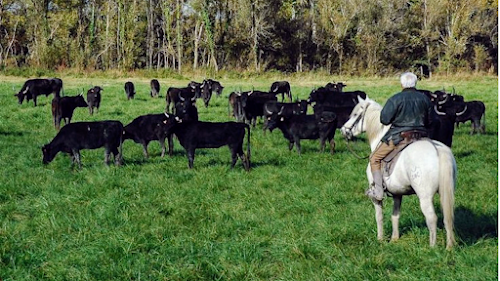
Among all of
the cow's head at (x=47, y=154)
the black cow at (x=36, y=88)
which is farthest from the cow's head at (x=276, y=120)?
the black cow at (x=36, y=88)

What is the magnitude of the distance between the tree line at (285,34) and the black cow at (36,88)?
23.7m

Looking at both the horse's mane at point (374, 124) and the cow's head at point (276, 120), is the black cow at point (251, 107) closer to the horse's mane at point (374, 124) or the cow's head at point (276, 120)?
the cow's head at point (276, 120)

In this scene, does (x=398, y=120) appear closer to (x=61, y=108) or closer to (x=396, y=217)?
(x=396, y=217)

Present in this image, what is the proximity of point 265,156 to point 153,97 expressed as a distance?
14470mm

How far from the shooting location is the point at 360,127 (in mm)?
7938

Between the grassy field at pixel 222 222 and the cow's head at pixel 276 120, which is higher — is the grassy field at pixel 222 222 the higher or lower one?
the lower one

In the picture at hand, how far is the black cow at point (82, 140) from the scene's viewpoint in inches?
457

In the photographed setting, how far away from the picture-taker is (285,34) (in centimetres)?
5500

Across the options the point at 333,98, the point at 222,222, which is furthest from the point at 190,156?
the point at 333,98

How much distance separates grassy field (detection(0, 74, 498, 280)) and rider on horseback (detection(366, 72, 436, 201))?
872 mm

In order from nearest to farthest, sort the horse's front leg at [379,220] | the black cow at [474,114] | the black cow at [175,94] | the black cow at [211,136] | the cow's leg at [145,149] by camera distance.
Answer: the horse's front leg at [379,220] < the black cow at [211,136] < the cow's leg at [145,149] < the black cow at [474,114] < the black cow at [175,94]

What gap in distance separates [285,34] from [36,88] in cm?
3484

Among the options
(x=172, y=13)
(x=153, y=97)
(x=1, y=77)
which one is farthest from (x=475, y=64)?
(x=1, y=77)

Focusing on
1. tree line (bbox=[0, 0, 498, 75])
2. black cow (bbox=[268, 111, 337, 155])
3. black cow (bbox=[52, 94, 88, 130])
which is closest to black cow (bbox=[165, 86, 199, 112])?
black cow (bbox=[52, 94, 88, 130])
